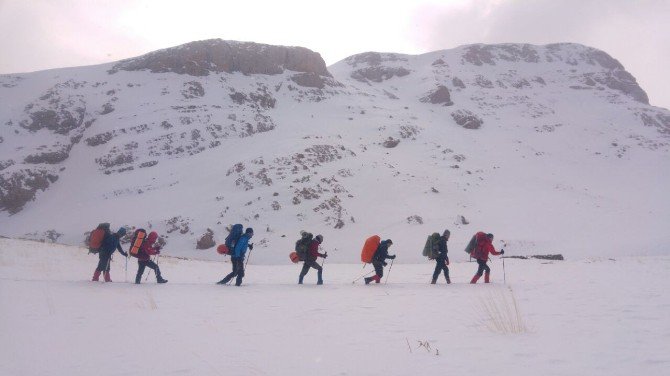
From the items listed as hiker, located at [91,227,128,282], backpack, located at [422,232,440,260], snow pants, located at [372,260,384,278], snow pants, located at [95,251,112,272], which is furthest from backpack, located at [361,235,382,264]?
snow pants, located at [95,251,112,272]

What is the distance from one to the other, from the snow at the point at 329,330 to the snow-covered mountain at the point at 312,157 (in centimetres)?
2173

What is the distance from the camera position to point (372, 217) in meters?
39.4

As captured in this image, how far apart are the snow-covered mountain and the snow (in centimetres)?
2173

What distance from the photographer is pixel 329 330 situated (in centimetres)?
677

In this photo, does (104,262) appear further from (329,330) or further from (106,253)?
(329,330)

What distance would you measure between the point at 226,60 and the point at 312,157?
3506cm

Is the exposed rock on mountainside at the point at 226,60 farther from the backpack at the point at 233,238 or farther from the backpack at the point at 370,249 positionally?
the backpack at the point at 370,249

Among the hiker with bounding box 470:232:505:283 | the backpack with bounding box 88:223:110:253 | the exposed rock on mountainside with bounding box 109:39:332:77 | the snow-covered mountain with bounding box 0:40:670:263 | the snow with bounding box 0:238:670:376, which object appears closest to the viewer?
the snow with bounding box 0:238:670:376

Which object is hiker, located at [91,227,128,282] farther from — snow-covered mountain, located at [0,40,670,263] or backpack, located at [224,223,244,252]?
snow-covered mountain, located at [0,40,670,263]

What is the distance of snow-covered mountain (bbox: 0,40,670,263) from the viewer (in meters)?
38.3

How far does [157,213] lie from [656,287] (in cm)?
3709

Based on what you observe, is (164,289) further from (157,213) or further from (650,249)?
(650,249)

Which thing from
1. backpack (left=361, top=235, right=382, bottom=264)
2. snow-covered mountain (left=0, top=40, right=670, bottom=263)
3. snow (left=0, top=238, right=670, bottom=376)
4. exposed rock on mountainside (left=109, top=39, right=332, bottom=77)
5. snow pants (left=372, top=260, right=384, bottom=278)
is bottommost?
snow (left=0, top=238, right=670, bottom=376)

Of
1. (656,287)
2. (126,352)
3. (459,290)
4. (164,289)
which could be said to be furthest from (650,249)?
(126,352)
